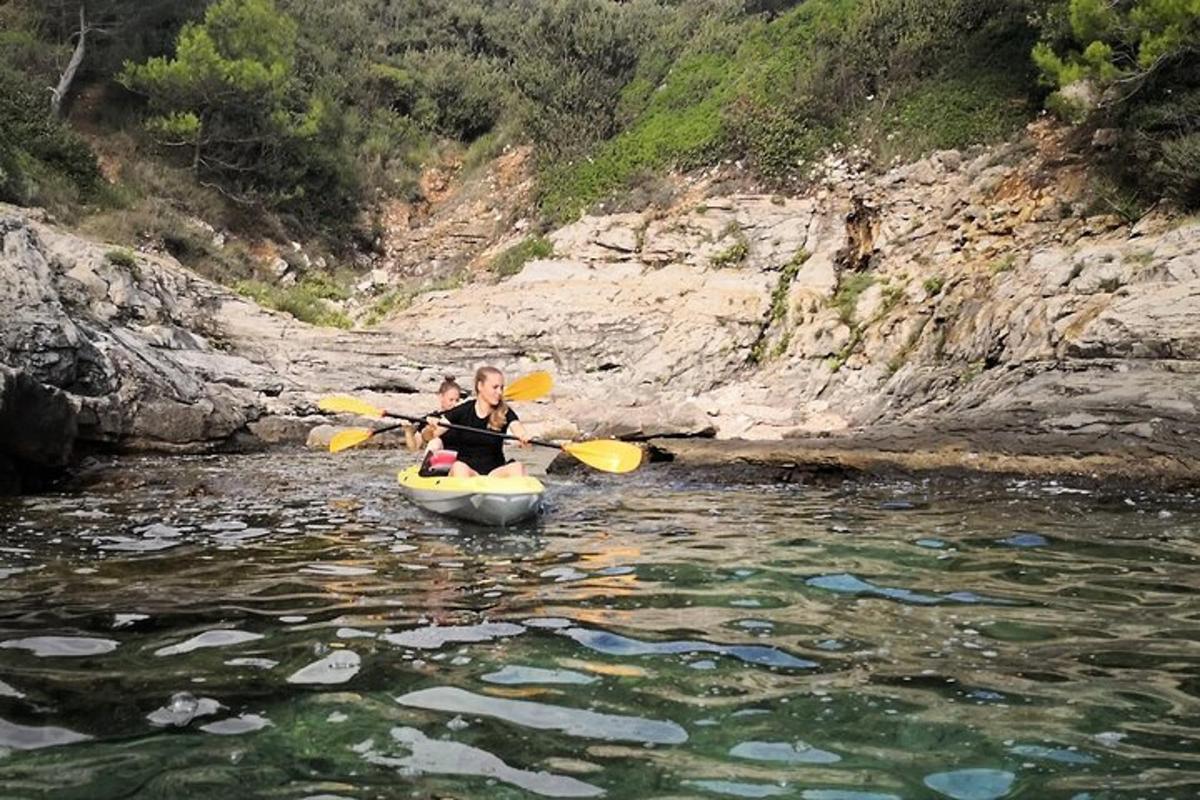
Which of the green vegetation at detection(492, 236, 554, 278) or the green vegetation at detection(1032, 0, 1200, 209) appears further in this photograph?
the green vegetation at detection(492, 236, 554, 278)

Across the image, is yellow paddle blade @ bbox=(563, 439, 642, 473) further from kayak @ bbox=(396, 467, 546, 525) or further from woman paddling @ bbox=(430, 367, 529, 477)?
kayak @ bbox=(396, 467, 546, 525)

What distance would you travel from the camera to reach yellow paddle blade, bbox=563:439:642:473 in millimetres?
8836

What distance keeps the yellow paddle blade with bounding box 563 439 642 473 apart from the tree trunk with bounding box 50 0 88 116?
64.1 ft

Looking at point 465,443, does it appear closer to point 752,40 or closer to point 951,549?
point 951,549

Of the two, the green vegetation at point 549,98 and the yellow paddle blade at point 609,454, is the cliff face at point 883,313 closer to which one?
the green vegetation at point 549,98

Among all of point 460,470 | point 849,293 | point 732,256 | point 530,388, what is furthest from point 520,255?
point 460,470

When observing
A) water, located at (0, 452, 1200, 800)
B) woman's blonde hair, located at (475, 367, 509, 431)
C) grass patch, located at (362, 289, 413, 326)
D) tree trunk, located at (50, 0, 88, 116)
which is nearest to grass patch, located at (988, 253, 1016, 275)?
water, located at (0, 452, 1200, 800)

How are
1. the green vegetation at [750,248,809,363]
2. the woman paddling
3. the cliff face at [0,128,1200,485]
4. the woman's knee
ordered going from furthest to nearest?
1. the green vegetation at [750,248,809,363]
2. the cliff face at [0,128,1200,485]
3. the woman paddling
4. the woman's knee

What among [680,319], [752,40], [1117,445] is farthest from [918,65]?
[1117,445]

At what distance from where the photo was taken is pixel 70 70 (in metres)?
23.1

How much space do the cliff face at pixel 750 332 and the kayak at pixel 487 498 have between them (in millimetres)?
3927

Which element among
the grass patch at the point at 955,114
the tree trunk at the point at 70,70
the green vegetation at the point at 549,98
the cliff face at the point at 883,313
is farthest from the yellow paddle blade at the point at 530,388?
the tree trunk at the point at 70,70

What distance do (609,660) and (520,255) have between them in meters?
18.5

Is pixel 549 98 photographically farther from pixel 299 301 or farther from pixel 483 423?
pixel 483 423
